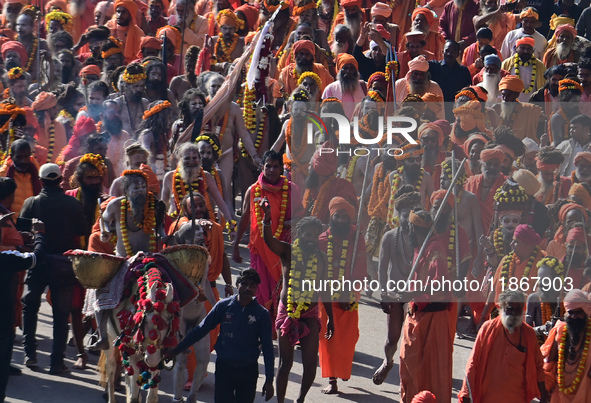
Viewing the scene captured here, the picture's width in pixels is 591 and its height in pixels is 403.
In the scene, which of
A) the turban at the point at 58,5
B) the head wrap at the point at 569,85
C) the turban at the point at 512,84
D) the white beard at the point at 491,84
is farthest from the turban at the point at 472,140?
the turban at the point at 58,5

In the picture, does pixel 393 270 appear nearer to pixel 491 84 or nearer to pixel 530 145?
pixel 530 145

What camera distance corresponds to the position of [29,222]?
1280 centimetres

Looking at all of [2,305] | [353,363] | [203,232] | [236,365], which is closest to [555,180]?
[353,363]

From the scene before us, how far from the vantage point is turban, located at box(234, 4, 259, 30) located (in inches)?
790

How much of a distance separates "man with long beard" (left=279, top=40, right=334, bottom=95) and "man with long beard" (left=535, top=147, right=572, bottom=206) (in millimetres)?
3321

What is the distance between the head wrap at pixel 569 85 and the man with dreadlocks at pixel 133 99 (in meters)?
Result: 5.10

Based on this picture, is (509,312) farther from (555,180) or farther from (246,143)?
(246,143)

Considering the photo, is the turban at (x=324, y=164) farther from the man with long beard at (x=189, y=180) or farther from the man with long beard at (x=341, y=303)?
the man with long beard at (x=341, y=303)

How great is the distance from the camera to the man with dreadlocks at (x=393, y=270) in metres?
12.9

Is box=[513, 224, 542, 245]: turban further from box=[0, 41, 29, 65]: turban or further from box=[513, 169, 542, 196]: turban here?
box=[0, 41, 29, 65]: turban

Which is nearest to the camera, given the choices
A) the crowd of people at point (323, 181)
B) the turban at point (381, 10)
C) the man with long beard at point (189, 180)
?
the crowd of people at point (323, 181)

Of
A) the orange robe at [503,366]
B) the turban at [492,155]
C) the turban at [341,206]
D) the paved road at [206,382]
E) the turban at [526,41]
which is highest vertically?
the turban at [526,41]

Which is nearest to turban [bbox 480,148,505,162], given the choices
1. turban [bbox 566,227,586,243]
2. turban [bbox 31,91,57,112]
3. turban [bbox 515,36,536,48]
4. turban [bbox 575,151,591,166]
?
turban [bbox 575,151,591,166]

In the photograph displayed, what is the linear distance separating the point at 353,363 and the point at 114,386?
2.63m
